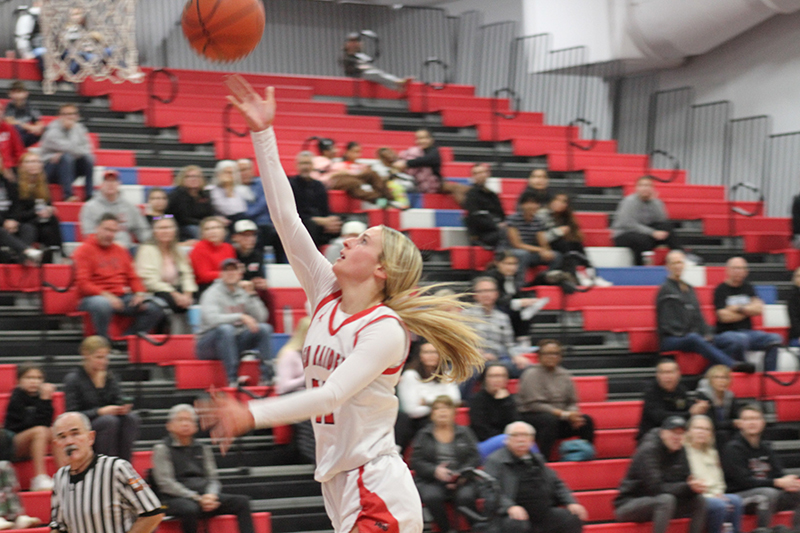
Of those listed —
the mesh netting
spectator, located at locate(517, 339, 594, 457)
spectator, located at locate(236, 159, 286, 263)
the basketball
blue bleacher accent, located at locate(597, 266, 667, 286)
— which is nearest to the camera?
the basketball

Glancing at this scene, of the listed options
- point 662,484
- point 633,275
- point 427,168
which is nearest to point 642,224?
point 633,275

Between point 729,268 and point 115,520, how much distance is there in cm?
652

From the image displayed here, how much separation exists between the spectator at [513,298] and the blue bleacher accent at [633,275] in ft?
4.87

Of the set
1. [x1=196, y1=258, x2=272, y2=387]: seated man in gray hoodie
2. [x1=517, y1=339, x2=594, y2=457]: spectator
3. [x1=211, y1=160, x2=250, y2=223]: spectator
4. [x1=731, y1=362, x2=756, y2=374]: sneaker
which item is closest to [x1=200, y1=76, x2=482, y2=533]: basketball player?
[x1=196, y1=258, x2=272, y2=387]: seated man in gray hoodie

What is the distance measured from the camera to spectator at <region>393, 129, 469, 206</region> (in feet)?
36.7

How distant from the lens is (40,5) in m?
11.6

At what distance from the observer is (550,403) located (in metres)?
7.93

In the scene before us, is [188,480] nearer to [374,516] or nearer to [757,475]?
[374,516]

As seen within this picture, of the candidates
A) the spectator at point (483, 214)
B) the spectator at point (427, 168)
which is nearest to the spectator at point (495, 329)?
the spectator at point (483, 214)

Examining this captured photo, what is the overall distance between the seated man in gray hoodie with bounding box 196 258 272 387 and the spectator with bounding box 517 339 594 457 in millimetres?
1978

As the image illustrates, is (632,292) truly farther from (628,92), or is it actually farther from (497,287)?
(628,92)

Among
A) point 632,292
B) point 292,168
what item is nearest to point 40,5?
point 292,168

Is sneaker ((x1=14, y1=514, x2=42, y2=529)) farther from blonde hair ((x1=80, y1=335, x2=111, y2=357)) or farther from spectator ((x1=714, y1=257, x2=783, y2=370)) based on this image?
spectator ((x1=714, y1=257, x2=783, y2=370))

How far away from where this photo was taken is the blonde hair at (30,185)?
341 inches
